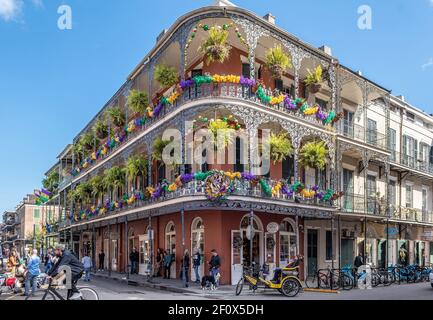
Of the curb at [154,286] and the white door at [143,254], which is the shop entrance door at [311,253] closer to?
the curb at [154,286]

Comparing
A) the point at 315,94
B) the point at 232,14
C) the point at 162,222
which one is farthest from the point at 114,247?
the point at 232,14

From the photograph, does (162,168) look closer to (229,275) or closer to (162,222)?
(162,222)

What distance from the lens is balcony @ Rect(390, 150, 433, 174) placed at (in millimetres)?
30069

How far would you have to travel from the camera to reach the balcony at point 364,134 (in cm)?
2647

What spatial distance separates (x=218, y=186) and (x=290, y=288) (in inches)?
180

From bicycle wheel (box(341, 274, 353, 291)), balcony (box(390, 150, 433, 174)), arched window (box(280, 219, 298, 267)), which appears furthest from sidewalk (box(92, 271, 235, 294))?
balcony (box(390, 150, 433, 174))

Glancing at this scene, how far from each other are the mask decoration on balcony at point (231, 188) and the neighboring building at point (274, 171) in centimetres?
13

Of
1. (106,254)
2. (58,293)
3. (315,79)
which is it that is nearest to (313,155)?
(315,79)

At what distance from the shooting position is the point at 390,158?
96.2 ft

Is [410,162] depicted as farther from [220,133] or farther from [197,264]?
[220,133]

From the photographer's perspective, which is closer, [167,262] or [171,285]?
[171,285]

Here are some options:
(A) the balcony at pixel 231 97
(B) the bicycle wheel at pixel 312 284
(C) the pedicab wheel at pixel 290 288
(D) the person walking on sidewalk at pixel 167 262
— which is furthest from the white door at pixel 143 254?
(C) the pedicab wheel at pixel 290 288

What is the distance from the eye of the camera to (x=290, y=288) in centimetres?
1614

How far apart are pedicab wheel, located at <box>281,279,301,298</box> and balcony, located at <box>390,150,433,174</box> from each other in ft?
52.2
